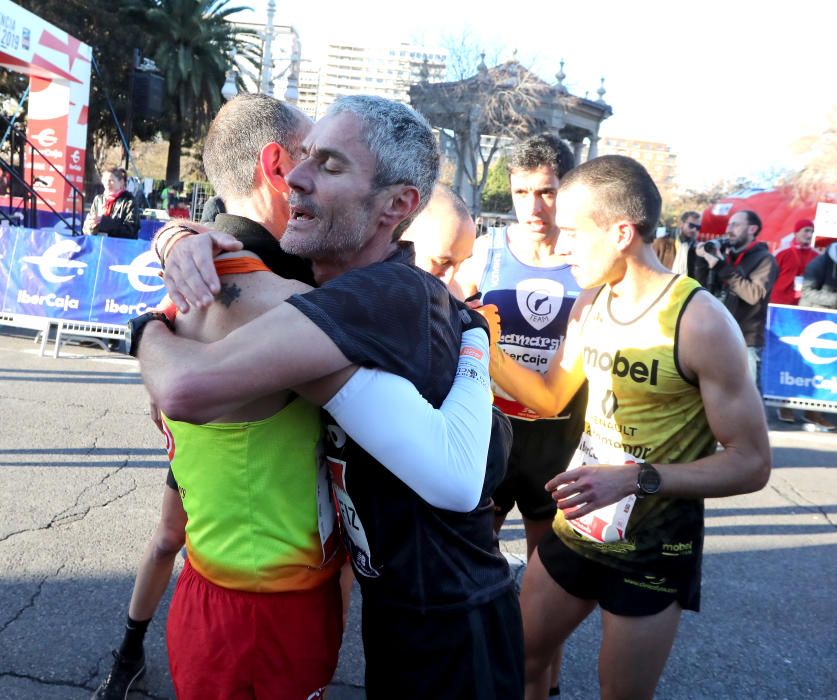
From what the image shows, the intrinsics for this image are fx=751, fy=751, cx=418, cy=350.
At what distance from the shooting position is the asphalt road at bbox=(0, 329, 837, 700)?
119 inches

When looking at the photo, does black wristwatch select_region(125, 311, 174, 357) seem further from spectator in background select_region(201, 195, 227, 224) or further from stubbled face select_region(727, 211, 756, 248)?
stubbled face select_region(727, 211, 756, 248)

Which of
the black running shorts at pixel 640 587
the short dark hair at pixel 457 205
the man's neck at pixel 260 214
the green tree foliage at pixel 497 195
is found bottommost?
the black running shorts at pixel 640 587

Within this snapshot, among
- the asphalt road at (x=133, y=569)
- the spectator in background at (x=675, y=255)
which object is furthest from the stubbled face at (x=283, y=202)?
the spectator in background at (x=675, y=255)

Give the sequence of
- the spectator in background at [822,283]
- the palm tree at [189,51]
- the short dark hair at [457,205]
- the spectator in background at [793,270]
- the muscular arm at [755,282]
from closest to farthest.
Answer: the short dark hair at [457,205] < the muscular arm at [755,282] < the spectator in background at [822,283] < the spectator in background at [793,270] < the palm tree at [189,51]

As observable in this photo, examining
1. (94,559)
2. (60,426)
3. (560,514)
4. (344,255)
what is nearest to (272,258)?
(344,255)

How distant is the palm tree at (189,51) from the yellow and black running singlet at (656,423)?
36.3 metres

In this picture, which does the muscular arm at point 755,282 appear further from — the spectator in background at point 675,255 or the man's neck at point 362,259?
the man's neck at point 362,259

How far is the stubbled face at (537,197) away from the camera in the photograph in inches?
123

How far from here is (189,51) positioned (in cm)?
3666

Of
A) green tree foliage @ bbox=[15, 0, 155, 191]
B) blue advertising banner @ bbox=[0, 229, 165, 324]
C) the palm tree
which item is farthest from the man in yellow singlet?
the palm tree

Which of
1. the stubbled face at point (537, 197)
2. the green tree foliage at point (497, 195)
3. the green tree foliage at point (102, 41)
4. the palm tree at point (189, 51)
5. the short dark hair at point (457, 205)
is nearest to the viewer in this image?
the short dark hair at point (457, 205)

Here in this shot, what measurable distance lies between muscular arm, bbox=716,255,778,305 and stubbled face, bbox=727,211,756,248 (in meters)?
0.30

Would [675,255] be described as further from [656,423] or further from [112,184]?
[112,184]

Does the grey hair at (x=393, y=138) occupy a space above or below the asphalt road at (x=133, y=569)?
above
